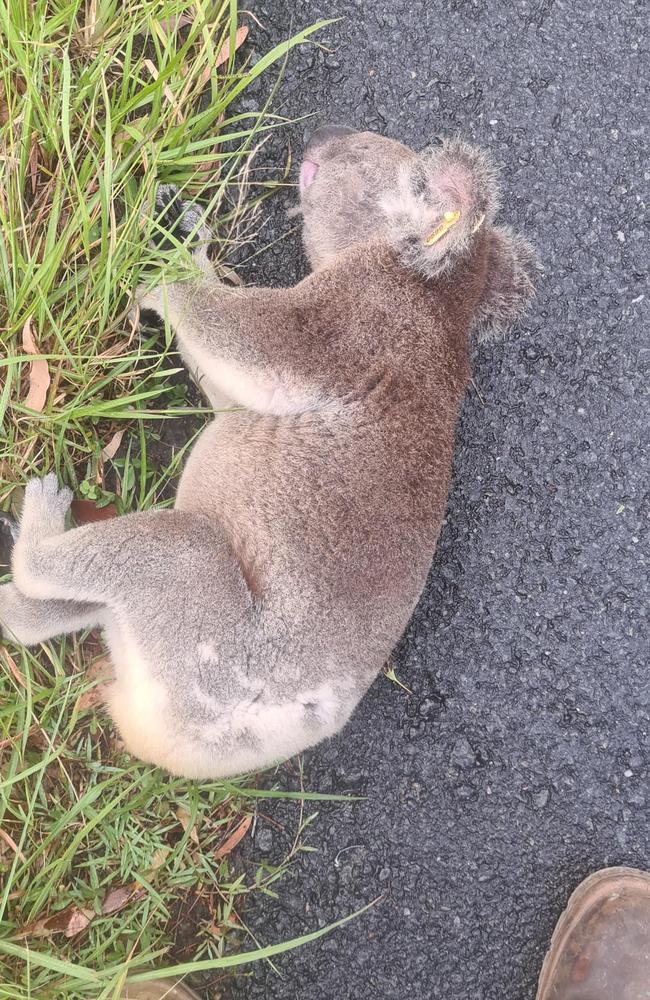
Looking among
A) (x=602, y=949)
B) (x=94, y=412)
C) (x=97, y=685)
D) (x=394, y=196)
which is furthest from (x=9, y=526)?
(x=602, y=949)

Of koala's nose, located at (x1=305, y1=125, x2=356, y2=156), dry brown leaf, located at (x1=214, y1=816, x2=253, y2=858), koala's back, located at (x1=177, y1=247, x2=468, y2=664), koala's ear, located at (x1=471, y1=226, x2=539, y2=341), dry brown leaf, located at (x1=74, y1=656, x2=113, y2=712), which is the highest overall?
koala's nose, located at (x1=305, y1=125, x2=356, y2=156)

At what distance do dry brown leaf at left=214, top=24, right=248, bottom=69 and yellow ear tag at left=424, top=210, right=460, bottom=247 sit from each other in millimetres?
998

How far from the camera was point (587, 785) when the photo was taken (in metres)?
2.87

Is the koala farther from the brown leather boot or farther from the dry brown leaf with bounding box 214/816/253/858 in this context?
the brown leather boot

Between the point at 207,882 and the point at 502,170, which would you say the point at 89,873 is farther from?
the point at 502,170

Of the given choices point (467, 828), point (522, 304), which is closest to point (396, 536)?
point (522, 304)

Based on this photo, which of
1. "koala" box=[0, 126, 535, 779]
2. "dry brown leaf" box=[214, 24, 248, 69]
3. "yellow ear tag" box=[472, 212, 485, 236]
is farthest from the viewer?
"dry brown leaf" box=[214, 24, 248, 69]

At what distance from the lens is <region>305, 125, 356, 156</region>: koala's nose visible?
2680 millimetres

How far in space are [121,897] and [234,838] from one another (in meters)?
0.42

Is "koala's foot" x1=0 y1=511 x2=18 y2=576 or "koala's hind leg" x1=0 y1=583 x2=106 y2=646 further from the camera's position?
"koala's foot" x1=0 y1=511 x2=18 y2=576

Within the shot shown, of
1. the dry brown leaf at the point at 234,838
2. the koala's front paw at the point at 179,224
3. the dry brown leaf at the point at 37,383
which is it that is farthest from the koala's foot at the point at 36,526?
the dry brown leaf at the point at 234,838

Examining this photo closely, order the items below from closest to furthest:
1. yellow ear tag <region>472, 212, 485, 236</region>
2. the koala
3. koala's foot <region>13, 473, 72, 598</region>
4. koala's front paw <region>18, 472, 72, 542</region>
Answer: the koala, koala's foot <region>13, 473, 72, 598</region>, koala's front paw <region>18, 472, 72, 542</region>, yellow ear tag <region>472, 212, 485, 236</region>

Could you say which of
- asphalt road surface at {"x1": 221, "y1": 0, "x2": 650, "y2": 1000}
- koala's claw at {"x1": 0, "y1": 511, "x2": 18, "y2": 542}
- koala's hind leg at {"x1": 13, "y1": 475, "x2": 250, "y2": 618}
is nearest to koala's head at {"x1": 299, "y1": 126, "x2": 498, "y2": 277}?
asphalt road surface at {"x1": 221, "y1": 0, "x2": 650, "y2": 1000}

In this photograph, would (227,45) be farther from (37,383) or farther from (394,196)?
(37,383)
